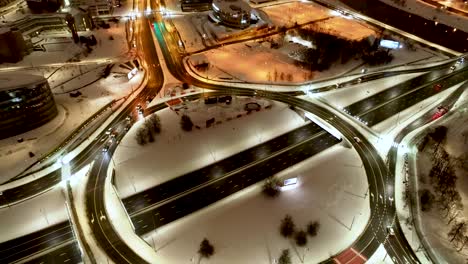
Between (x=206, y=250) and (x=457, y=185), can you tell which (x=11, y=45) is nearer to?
(x=206, y=250)

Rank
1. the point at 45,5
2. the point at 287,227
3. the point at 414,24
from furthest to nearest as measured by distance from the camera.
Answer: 1. the point at 414,24
2. the point at 45,5
3. the point at 287,227

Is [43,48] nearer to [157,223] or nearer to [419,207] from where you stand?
[157,223]

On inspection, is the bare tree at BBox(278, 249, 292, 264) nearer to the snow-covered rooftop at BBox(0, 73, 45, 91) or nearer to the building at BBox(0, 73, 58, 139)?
the building at BBox(0, 73, 58, 139)

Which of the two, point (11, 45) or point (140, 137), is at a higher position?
point (11, 45)

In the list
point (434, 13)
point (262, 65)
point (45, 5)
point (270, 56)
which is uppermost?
point (45, 5)

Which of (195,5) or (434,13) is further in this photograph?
(195,5)

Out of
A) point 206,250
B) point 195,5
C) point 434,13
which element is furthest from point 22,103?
point 434,13

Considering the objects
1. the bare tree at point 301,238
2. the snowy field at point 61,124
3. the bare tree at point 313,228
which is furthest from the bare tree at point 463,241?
the snowy field at point 61,124

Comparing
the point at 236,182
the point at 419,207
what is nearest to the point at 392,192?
the point at 419,207
